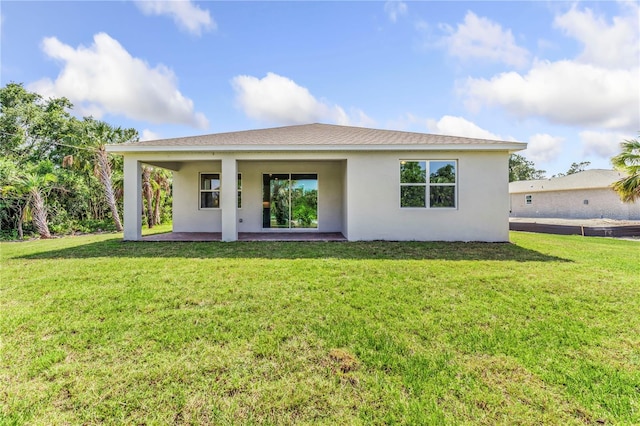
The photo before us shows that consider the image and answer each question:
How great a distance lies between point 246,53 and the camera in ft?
48.0

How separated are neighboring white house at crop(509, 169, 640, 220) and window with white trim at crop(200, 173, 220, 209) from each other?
27415 mm

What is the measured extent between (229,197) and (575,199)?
28.4 meters

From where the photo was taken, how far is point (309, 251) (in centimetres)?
789

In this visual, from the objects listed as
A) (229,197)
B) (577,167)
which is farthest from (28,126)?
(577,167)

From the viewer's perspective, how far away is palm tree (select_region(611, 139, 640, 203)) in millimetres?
12328

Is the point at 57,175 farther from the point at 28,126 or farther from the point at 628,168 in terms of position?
the point at 628,168

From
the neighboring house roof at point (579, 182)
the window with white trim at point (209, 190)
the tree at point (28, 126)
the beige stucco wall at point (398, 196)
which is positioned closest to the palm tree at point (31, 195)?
the beige stucco wall at point (398, 196)

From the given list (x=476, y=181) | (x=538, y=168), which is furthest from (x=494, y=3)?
(x=538, y=168)

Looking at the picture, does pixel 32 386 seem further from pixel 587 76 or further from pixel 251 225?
pixel 587 76

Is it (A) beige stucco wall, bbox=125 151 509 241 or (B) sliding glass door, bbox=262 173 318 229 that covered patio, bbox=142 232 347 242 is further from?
(A) beige stucco wall, bbox=125 151 509 241

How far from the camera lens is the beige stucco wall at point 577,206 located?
856 inches

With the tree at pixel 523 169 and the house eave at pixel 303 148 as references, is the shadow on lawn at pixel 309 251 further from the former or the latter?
the tree at pixel 523 169

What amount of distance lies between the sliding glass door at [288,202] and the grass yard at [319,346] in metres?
6.42

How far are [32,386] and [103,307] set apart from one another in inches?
65.2
